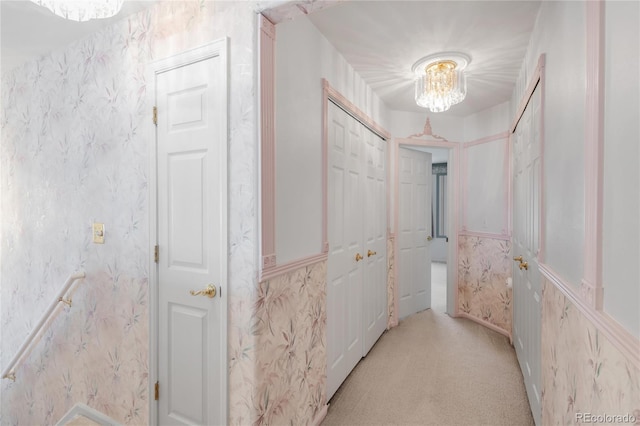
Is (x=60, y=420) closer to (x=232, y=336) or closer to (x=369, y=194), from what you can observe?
(x=232, y=336)

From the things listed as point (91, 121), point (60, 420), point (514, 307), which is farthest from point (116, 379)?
point (514, 307)

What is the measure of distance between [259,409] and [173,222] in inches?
40.2

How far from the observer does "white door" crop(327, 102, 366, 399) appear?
2189mm

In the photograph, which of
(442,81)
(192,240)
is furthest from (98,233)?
(442,81)

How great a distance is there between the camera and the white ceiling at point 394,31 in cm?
181

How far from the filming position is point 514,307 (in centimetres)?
280

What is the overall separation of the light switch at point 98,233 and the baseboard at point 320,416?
1725 mm

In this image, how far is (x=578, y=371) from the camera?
1086mm

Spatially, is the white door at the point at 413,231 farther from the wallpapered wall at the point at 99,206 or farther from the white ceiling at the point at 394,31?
the wallpapered wall at the point at 99,206

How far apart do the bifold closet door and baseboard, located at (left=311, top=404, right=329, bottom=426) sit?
131 mm

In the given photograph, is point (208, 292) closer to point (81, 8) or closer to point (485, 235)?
point (81, 8)

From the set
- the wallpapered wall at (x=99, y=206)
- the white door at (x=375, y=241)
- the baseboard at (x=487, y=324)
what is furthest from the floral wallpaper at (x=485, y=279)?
the wallpapered wall at (x=99, y=206)

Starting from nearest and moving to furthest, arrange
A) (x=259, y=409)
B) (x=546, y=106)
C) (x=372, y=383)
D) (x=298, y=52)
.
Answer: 1. (x=259, y=409)
2. (x=546, y=106)
3. (x=298, y=52)
4. (x=372, y=383)

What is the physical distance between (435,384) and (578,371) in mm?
1453
